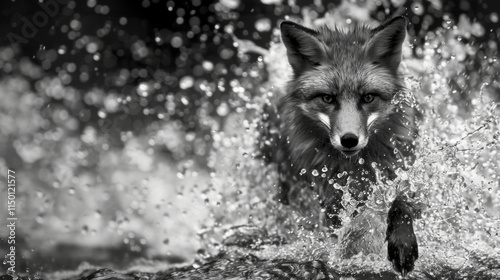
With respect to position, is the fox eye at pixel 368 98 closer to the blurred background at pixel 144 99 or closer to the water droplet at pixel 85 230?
the blurred background at pixel 144 99

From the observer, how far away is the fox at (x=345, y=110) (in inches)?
159

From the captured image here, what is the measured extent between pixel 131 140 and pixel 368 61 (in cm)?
523

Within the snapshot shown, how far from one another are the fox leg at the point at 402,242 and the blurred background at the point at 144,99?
2.19 m

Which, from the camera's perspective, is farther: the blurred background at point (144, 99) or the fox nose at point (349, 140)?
the blurred background at point (144, 99)

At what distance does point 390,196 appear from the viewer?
13.2 feet

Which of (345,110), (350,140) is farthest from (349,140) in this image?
(345,110)

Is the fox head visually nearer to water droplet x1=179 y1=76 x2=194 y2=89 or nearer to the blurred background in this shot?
the blurred background

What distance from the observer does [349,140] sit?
3795 millimetres

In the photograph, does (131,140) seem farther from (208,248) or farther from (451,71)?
(451,71)

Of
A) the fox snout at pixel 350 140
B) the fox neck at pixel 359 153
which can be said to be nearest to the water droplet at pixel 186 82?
the fox neck at pixel 359 153

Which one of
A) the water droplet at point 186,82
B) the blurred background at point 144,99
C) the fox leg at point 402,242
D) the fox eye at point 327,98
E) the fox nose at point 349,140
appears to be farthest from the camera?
the water droplet at point 186,82

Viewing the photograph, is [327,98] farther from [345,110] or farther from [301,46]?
[301,46]

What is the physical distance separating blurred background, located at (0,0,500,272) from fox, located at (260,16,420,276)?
47.7 inches

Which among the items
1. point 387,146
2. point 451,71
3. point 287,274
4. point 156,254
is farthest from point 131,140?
point 287,274
